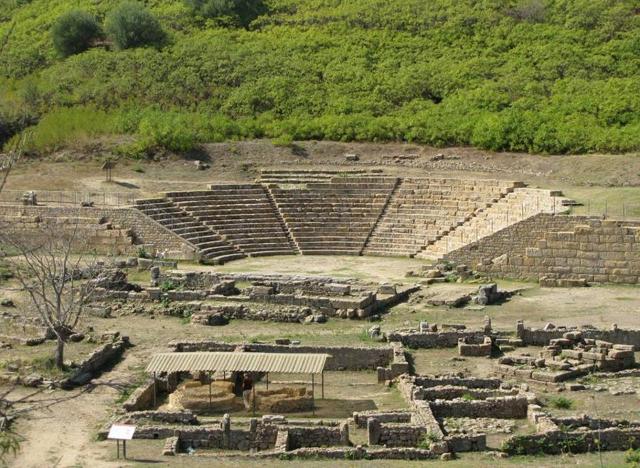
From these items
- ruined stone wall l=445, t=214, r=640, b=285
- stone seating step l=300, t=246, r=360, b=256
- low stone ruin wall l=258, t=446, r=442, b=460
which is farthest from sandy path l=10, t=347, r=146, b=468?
stone seating step l=300, t=246, r=360, b=256

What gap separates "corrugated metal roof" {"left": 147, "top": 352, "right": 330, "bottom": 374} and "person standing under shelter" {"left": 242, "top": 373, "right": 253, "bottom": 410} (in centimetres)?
53

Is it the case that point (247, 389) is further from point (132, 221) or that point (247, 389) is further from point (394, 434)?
point (132, 221)

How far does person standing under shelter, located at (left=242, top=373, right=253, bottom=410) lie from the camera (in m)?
28.2

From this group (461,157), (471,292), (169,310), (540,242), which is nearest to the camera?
(169,310)

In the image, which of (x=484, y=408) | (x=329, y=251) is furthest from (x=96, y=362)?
(x=329, y=251)

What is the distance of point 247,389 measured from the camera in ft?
96.7

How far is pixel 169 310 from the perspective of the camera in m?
38.4

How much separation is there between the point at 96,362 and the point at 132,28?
1776 inches

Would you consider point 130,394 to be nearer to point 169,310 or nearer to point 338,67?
point 169,310

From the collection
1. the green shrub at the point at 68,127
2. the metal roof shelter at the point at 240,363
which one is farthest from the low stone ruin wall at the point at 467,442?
the green shrub at the point at 68,127

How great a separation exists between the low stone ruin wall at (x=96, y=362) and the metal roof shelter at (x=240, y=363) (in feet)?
6.17

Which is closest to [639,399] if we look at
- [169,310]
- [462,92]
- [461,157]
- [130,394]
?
[130,394]

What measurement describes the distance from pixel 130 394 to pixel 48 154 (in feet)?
102

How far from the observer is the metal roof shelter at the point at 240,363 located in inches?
1119
